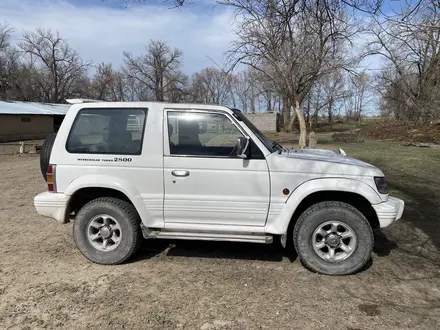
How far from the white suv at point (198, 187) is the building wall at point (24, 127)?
31237 millimetres

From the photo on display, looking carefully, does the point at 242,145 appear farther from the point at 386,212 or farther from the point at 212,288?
the point at 386,212

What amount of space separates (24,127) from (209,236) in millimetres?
35149

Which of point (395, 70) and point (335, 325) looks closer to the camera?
point (335, 325)

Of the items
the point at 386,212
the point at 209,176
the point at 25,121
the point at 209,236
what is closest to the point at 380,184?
the point at 386,212

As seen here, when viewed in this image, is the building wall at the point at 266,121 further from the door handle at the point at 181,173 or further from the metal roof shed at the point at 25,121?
the door handle at the point at 181,173

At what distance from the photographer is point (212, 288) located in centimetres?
380

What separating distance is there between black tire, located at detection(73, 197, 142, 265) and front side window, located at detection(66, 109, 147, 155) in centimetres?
63

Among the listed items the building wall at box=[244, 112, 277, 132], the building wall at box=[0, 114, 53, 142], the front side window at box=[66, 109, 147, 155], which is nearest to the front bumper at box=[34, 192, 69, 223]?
the front side window at box=[66, 109, 147, 155]

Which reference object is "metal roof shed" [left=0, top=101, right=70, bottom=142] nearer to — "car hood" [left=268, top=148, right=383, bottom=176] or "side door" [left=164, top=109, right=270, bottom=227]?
"side door" [left=164, top=109, right=270, bottom=227]

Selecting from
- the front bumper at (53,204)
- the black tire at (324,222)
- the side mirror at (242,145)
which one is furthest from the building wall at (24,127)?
the black tire at (324,222)

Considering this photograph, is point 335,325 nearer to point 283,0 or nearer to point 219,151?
point 219,151

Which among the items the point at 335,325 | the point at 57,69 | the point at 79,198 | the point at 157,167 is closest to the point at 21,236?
the point at 79,198

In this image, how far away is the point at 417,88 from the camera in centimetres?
3700

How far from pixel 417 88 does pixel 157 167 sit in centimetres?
3975
